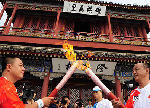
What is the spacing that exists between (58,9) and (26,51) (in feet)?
15.5

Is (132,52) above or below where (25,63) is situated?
above

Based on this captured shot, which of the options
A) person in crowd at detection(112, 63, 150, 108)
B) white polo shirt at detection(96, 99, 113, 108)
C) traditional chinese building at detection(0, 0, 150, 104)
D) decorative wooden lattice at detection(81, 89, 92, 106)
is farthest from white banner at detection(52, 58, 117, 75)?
person in crowd at detection(112, 63, 150, 108)

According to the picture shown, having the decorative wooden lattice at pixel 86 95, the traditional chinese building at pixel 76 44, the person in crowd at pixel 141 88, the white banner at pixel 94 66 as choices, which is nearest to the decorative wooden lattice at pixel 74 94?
the traditional chinese building at pixel 76 44

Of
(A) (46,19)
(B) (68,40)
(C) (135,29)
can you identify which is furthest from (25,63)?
(C) (135,29)

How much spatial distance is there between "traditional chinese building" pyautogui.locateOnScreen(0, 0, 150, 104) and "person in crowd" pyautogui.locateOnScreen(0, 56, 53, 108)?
4619mm

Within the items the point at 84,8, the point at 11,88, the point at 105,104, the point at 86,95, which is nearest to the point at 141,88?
the point at 105,104

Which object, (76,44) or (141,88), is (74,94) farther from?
(141,88)

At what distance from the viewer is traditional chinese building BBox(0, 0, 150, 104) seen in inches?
264

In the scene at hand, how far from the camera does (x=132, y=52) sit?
702cm

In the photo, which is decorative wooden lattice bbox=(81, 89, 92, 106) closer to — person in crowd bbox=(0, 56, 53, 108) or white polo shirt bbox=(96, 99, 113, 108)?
white polo shirt bbox=(96, 99, 113, 108)

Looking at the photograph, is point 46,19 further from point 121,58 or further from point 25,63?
point 121,58

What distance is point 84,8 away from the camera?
364 inches

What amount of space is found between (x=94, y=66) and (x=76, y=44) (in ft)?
5.90

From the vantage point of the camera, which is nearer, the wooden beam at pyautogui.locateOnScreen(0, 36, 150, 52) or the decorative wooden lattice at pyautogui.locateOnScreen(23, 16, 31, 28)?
the wooden beam at pyautogui.locateOnScreen(0, 36, 150, 52)
